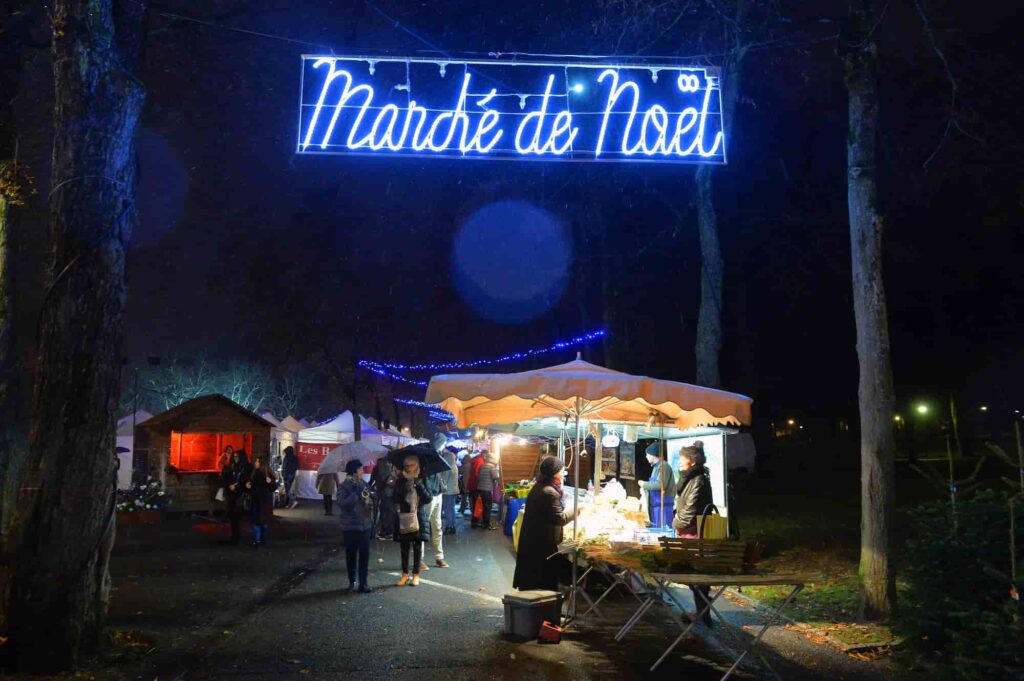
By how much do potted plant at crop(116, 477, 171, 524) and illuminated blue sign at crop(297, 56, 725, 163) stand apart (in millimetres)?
14407

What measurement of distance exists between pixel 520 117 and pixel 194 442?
665 inches

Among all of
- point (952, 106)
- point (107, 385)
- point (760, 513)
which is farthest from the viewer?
point (760, 513)

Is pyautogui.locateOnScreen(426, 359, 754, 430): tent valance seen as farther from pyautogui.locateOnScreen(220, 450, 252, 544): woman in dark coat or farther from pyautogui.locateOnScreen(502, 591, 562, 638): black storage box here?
pyautogui.locateOnScreen(220, 450, 252, 544): woman in dark coat

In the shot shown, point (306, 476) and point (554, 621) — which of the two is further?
point (306, 476)

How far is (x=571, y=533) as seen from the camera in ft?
33.1

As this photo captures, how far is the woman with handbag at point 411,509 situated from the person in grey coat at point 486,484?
28.0 ft

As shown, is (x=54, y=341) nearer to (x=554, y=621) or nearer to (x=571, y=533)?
(x=554, y=621)

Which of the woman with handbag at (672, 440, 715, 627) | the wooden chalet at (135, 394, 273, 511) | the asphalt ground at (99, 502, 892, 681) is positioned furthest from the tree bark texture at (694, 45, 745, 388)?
the wooden chalet at (135, 394, 273, 511)

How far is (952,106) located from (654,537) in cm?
597

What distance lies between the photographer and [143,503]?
20.8 m

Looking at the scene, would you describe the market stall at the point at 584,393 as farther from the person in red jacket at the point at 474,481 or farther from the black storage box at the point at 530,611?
the person in red jacket at the point at 474,481

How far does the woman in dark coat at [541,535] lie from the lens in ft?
28.7

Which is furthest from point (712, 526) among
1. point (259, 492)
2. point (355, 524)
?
point (259, 492)

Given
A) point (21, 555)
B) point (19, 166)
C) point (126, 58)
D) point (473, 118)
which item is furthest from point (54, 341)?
point (473, 118)
